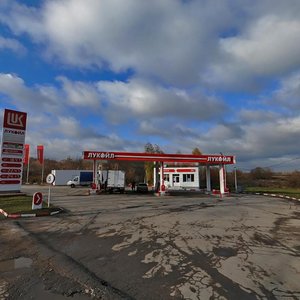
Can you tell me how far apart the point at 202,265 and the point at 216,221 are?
816 centimetres

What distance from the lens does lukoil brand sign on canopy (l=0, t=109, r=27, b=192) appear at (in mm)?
27983

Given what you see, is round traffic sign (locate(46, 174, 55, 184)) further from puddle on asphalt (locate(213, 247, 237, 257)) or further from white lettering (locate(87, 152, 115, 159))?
white lettering (locate(87, 152, 115, 159))

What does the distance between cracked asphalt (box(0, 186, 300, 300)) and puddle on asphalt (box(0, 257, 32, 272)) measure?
2 cm

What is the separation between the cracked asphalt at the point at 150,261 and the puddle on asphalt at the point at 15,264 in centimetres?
2

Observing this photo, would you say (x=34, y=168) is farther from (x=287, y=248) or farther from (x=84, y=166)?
(x=287, y=248)

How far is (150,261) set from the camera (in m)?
7.84

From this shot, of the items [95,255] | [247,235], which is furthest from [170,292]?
[247,235]

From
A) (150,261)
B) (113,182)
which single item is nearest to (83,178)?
(113,182)

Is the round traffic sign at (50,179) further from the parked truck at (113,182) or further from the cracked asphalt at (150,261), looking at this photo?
the parked truck at (113,182)

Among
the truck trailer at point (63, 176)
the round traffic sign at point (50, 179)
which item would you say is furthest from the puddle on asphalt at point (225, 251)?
the truck trailer at point (63, 176)

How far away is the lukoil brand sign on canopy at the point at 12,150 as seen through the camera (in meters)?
28.0

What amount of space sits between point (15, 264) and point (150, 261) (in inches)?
124

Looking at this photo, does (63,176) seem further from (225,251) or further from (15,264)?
(225,251)

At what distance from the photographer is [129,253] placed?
8711 millimetres
